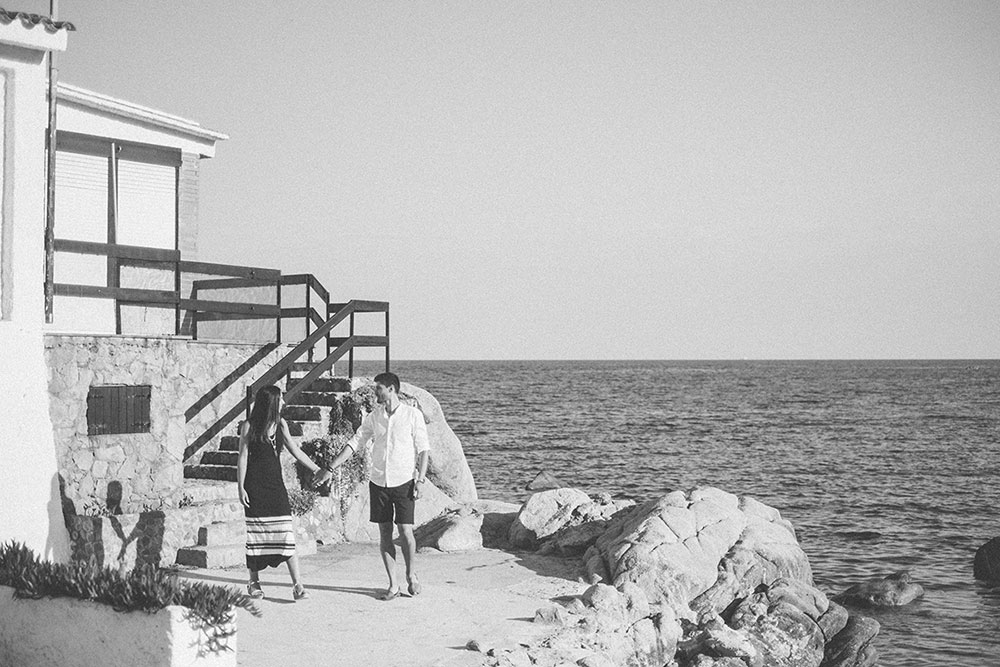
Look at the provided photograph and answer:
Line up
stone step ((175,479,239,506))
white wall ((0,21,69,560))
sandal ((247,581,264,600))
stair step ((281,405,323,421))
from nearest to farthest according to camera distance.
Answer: sandal ((247,581,264,600)) < white wall ((0,21,69,560)) < stone step ((175,479,239,506)) < stair step ((281,405,323,421))

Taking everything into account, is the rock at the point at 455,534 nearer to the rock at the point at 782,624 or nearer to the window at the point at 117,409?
the rock at the point at 782,624

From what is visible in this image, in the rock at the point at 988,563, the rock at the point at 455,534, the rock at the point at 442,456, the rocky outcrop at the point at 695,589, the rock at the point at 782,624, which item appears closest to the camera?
the rocky outcrop at the point at 695,589

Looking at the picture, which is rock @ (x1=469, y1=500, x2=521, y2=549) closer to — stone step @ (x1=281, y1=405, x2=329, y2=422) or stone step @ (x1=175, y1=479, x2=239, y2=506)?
stone step @ (x1=281, y1=405, x2=329, y2=422)

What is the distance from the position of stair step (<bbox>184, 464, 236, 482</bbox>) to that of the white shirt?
5451 mm

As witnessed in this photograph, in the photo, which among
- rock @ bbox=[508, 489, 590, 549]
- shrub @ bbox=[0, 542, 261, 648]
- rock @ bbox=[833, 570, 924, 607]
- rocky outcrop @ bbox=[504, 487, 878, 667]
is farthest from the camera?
rock @ bbox=[833, 570, 924, 607]

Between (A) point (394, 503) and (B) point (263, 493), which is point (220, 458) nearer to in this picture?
(B) point (263, 493)

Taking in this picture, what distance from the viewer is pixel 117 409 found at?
13359mm

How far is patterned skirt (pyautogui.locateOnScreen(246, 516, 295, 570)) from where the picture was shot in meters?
10.3

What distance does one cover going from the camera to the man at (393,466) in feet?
34.8

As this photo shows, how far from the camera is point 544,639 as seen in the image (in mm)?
9578

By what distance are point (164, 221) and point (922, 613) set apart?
14.7m

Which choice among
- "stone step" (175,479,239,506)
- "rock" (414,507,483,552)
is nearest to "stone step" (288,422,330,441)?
"stone step" (175,479,239,506)

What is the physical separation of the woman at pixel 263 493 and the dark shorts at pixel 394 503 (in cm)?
78

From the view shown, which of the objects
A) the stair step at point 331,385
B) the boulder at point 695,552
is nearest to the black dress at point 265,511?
the boulder at point 695,552
